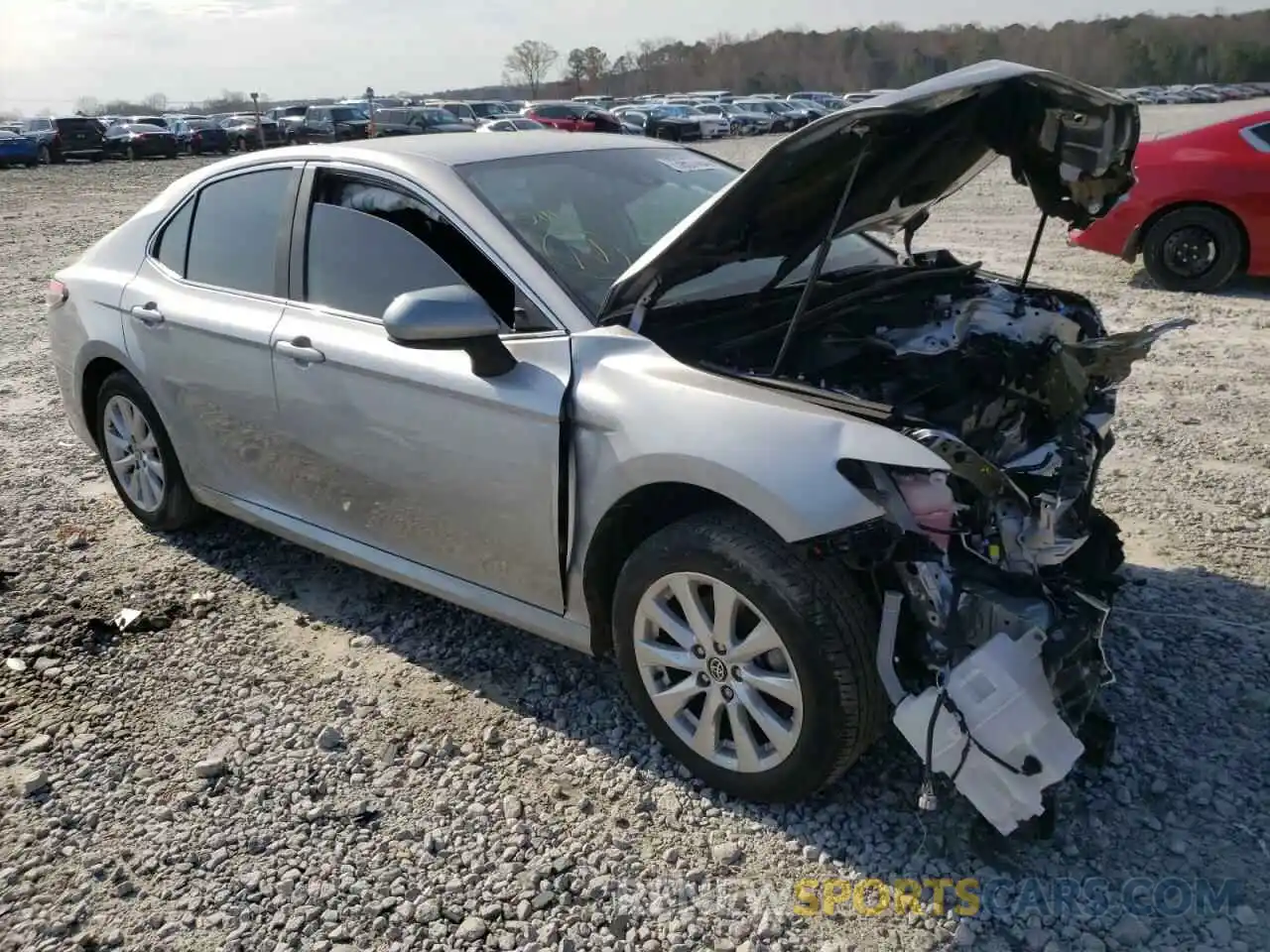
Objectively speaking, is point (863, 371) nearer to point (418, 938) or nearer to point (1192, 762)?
point (1192, 762)

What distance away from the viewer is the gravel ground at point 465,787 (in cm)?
255

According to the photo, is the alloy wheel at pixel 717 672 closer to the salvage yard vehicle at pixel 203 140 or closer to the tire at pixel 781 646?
the tire at pixel 781 646

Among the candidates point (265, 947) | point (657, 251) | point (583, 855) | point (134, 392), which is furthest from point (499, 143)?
point (265, 947)

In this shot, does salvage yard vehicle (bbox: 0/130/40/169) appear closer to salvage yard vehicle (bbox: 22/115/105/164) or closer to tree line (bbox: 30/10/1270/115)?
salvage yard vehicle (bbox: 22/115/105/164)

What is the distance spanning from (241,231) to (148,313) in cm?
58

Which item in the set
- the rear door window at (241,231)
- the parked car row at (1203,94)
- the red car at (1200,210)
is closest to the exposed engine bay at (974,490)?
the rear door window at (241,231)

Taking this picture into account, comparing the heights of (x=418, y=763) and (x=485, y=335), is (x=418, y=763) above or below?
below

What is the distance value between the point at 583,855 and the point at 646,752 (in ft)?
1.53

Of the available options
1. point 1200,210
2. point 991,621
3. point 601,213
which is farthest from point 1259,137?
point 991,621

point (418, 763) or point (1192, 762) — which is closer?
point (1192, 762)

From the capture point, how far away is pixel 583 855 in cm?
273

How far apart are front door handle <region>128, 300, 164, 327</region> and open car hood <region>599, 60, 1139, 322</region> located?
7.28 feet

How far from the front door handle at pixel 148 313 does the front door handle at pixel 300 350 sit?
2.89 feet

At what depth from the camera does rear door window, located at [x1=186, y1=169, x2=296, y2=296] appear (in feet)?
12.7
